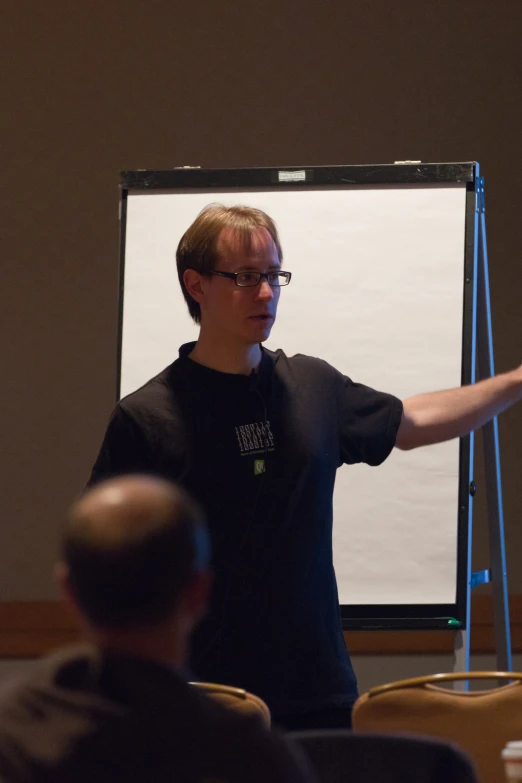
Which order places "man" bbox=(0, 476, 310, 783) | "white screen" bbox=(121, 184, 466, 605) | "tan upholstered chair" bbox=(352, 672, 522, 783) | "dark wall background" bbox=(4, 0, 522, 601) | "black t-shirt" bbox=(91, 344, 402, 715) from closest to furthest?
"man" bbox=(0, 476, 310, 783) → "tan upholstered chair" bbox=(352, 672, 522, 783) → "black t-shirt" bbox=(91, 344, 402, 715) → "white screen" bbox=(121, 184, 466, 605) → "dark wall background" bbox=(4, 0, 522, 601)

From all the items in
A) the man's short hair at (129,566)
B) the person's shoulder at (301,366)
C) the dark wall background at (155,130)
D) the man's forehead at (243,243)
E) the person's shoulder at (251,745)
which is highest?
the dark wall background at (155,130)

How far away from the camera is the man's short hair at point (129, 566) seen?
1.07 metres

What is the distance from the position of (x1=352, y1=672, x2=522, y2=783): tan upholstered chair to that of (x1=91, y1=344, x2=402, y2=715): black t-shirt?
45 cm

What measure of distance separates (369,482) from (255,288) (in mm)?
859

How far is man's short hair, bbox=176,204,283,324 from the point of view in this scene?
252 centimetres

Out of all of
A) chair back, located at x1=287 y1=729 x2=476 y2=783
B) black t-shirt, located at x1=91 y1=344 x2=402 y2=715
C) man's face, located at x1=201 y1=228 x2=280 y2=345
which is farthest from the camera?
man's face, located at x1=201 y1=228 x2=280 y2=345

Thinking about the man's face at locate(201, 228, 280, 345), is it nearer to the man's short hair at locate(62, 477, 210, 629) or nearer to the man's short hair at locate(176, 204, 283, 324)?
the man's short hair at locate(176, 204, 283, 324)

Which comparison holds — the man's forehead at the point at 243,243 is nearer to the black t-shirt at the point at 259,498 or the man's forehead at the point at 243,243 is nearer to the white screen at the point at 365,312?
the black t-shirt at the point at 259,498

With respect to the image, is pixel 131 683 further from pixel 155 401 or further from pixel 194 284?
pixel 194 284

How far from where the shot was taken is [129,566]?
1.07 meters

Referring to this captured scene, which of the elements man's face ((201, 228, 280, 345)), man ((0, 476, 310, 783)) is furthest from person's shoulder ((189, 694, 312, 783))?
man's face ((201, 228, 280, 345))

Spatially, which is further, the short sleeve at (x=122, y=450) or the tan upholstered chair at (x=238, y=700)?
the short sleeve at (x=122, y=450)

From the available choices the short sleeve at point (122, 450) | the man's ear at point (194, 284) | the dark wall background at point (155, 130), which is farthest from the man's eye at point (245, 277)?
the dark wall background at point (155, 130)

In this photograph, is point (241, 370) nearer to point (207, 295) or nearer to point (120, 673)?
point (207, 295)
